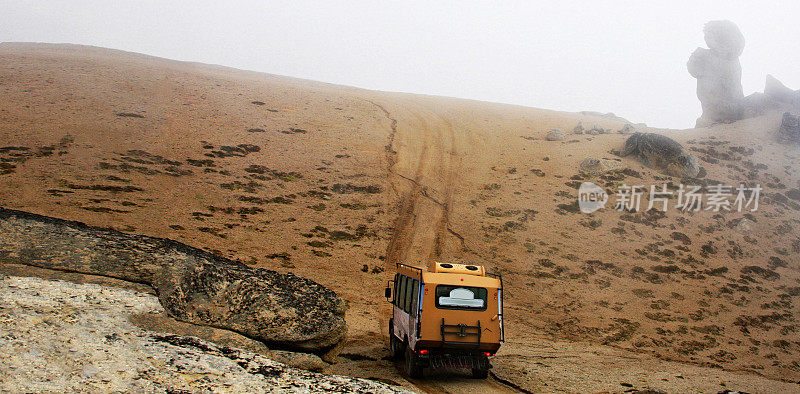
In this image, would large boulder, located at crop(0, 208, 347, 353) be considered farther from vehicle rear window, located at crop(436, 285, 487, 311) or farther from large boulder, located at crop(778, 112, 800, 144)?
large boulder, located at crop(778, 112, 800, 144)

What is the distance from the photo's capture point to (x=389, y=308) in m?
20.1

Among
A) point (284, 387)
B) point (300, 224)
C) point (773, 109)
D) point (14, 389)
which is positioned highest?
point (773, 109)

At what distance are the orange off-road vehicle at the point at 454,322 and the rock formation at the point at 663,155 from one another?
25.7m

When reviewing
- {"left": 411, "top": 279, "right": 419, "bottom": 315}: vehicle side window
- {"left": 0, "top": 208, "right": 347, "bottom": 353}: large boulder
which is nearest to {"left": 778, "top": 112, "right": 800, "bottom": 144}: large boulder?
{"left": 411, "top": 279, "right": 419, "bottom": 315}: vehicle side window

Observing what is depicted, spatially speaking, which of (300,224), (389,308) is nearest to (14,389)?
(389,308)

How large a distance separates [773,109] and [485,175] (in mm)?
28486

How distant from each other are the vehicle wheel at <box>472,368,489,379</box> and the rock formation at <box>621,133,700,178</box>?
25.9 metres

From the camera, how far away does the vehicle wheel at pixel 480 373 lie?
1267cm

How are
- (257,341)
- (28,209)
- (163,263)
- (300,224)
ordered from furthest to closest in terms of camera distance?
(300,224)
(28,209)
(163,263)
(257,341)

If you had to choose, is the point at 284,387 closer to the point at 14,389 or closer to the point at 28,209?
the point at 14,389

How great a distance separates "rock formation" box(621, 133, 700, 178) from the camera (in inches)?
1315

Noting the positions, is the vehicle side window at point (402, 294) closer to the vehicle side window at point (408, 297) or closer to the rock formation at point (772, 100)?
the vehicle side window at point (408, 297)
